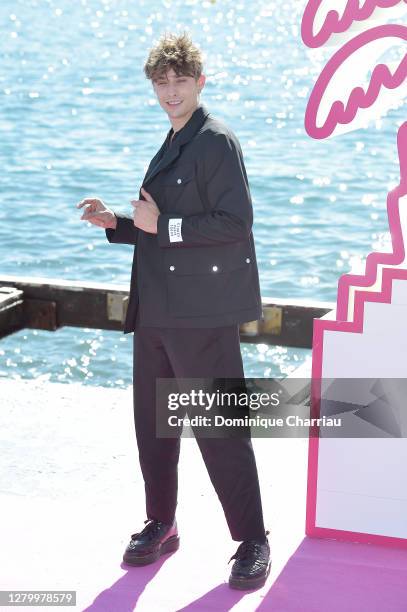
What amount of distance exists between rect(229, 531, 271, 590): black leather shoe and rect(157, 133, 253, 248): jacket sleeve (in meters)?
1.13

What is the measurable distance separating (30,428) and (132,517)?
1172mm

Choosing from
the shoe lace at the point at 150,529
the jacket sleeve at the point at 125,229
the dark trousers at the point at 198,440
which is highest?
the jacket sleeve at the point at 125,229

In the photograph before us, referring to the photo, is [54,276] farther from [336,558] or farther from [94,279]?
[336,558]

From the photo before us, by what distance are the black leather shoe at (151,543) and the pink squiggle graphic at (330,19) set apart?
1880 millimetres

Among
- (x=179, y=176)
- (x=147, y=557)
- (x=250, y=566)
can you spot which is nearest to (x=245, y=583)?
(x=250, y=566)

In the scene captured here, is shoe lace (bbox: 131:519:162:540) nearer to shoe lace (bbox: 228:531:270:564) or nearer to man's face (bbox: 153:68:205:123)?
shoe lace (bbox: 228:531:270:564)

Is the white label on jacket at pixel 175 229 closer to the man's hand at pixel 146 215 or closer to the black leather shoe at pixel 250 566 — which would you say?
the man's hand at pixel 146 215

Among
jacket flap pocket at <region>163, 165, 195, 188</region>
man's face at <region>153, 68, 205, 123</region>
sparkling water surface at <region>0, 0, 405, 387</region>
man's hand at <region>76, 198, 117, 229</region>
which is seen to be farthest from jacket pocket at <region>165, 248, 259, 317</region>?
sparkling water surface at <region>0, 0, 405, 387</region>

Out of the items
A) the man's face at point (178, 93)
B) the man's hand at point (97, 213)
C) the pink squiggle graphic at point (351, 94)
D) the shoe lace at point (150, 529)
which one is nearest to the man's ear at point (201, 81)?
the man's face at point (178, 93)

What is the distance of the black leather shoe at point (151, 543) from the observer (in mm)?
4484

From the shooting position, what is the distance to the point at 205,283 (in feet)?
13.6

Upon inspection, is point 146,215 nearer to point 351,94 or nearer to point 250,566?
point 351,94

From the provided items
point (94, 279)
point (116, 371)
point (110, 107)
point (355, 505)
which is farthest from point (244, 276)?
point (110, 107)

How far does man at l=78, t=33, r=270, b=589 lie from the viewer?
4.07m
